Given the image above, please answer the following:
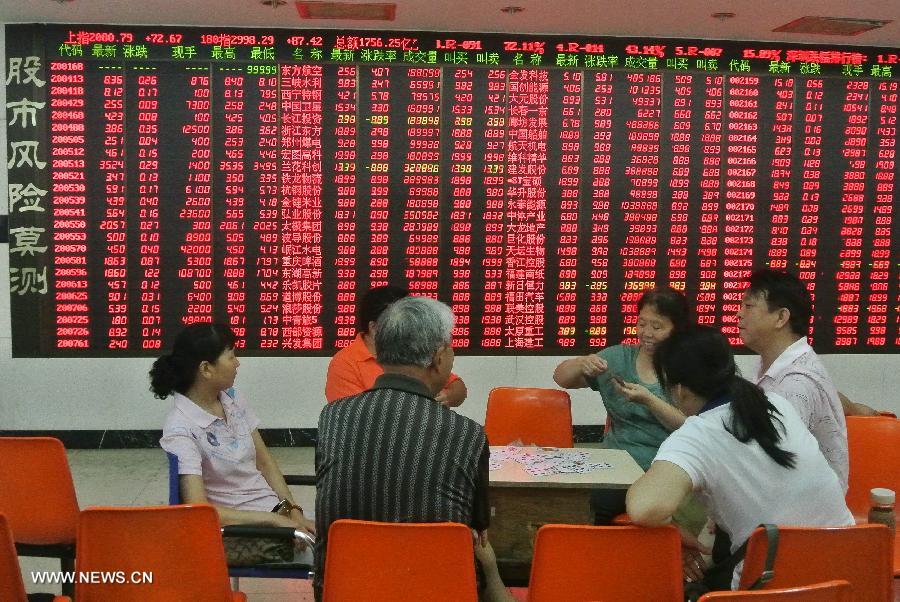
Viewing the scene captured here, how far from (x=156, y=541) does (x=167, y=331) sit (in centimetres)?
325

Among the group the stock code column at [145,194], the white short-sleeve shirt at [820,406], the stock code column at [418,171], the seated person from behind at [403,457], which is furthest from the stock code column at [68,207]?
the white short-sleeve shirt at [820,406]

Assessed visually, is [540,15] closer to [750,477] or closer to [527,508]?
[527,508]

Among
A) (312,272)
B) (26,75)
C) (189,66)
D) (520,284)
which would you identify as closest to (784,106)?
(520,284)

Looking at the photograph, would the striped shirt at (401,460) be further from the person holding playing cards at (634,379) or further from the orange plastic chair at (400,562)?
the person holding playing cards at (634,379)

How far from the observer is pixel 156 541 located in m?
2.08

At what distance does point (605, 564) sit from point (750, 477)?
40 centimetres

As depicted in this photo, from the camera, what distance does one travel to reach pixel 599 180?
5.29 meters

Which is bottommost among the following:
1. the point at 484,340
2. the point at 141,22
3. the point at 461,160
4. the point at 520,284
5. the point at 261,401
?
the point at 261,401

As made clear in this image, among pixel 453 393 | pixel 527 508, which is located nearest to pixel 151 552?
pixel 527 508

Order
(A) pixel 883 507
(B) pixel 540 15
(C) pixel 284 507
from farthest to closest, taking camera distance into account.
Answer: (B) pixel 540 15
(C) pixel 284 507
(A) pixel 883 507

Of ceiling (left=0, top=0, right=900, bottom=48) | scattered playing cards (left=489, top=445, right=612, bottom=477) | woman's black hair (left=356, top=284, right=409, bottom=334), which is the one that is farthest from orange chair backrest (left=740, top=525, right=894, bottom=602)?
ceiling (left=0, top=0, right=900, bottom=48)

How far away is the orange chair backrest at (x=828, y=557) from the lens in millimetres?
1921

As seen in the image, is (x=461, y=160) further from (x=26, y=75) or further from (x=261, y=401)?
(x=26, y=75)

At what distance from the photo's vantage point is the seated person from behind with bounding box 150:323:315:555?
2.65 meters
